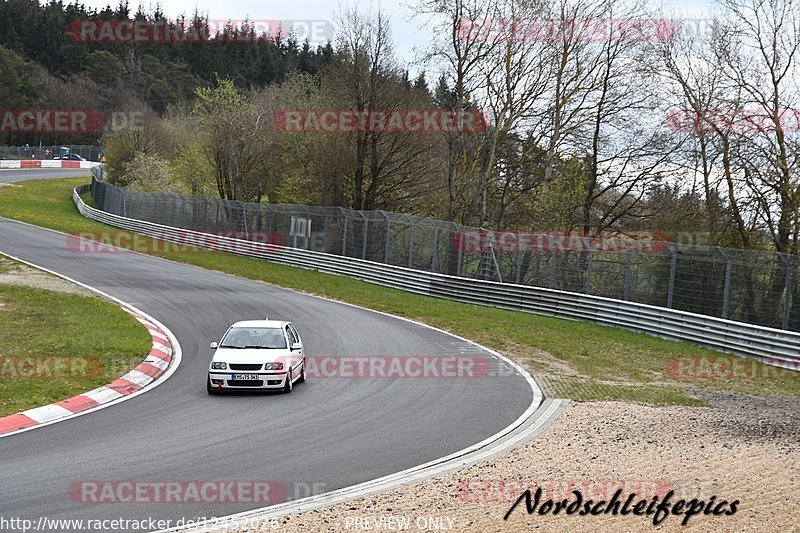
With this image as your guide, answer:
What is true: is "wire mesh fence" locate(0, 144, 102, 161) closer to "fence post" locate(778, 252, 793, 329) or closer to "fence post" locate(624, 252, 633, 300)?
"fence post" locate(624, 252, 633, 300)

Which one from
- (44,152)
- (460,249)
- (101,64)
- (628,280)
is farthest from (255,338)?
(101,64)

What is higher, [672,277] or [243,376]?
[672,277]

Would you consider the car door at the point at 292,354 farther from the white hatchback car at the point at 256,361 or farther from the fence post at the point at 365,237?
the fence post at the point at 365,237

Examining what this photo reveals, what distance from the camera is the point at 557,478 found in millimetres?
9477

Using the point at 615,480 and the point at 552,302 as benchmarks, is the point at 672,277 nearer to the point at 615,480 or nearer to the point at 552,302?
the point at 552,302

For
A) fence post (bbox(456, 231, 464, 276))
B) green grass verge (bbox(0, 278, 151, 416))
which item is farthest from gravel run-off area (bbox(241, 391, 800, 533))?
fence post (bbox(456, 231, 464, 276))

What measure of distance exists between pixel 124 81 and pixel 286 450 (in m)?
113

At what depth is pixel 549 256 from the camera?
2847 cm

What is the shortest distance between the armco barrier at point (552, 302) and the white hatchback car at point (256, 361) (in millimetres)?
12092

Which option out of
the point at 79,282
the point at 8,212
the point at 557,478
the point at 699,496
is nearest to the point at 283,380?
the point at 557,478

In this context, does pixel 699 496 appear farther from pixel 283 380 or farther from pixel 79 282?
pixel 79 282

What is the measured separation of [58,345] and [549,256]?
16.4m

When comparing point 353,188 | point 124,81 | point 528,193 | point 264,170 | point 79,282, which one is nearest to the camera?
point 79,282

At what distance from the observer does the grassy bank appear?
14688 millimetres
